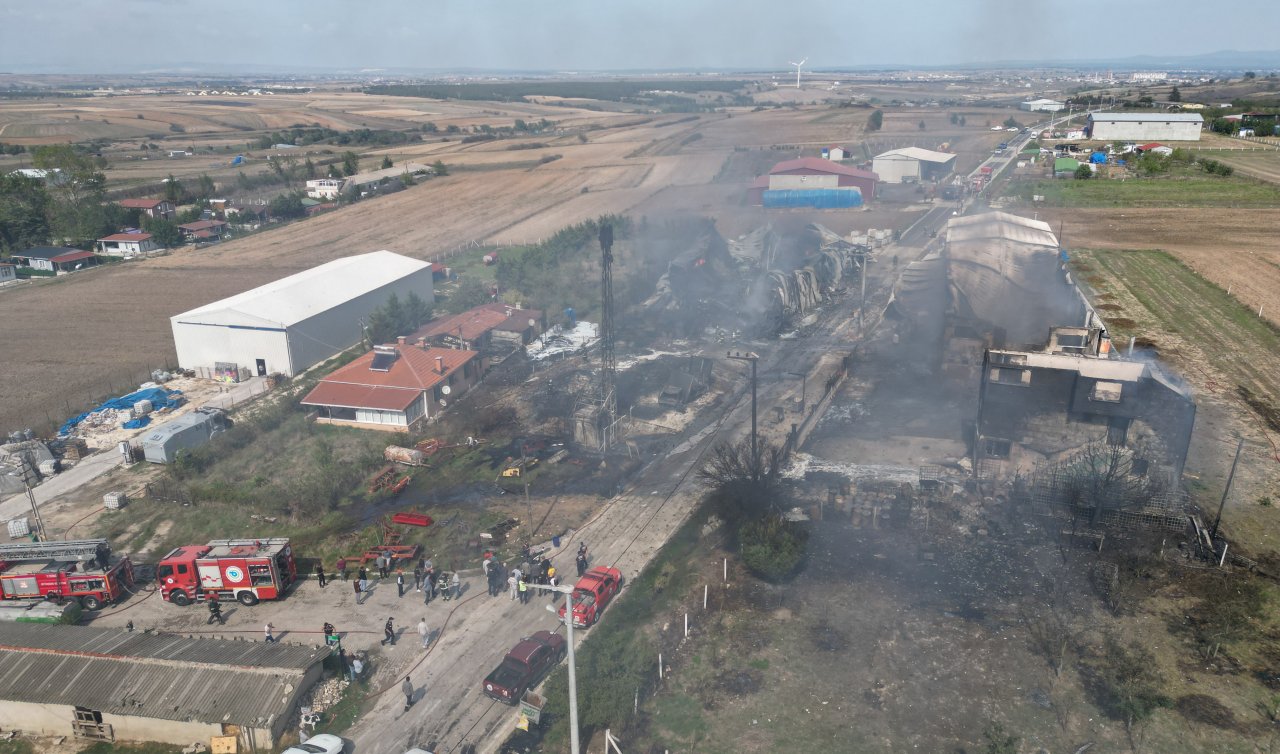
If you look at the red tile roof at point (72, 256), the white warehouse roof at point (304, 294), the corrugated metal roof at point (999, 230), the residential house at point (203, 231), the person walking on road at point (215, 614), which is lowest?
the person walking on road at point (215, 614)

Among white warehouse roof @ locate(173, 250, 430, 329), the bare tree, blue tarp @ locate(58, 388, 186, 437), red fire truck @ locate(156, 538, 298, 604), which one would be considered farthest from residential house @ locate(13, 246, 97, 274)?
the bare tree

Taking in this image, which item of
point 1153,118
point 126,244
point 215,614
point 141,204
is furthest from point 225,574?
point 1153,118

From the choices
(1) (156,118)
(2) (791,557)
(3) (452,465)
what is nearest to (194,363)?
(3) (452,465)

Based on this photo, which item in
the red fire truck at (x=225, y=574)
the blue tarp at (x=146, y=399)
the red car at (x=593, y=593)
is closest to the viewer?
the red car at (x=593, y=593)

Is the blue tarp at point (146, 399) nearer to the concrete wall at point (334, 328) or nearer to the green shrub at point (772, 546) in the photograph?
the concrete wall at point (334, 328)

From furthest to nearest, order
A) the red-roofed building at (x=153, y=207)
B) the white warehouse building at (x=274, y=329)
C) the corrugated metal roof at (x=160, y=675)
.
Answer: the red-roofed building at (x=153, y=207) < the white warehouse building at (x=274, y=329) < the corrugated metal roof at (x=160, y=675)

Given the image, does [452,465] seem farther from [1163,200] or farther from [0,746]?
[1163,200]

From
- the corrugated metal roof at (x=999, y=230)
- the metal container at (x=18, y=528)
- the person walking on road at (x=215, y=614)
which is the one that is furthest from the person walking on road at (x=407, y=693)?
the corrugated metal roof at (x=999, y=230)
